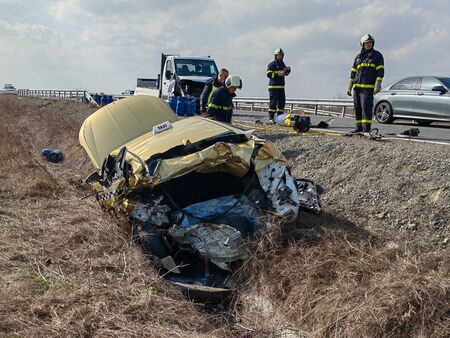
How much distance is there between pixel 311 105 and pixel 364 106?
1199cm

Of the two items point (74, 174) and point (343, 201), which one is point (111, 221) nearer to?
point (343, 201)

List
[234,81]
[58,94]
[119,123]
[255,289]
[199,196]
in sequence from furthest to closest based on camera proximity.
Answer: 1. [58,94]
2. [234,81]
3. [119,123]
4. [199,196]
5. [255,289]

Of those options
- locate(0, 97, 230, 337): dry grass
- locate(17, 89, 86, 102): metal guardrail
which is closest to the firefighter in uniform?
locate(0, 97, 230, 337): dry grass

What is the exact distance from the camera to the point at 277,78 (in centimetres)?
1054

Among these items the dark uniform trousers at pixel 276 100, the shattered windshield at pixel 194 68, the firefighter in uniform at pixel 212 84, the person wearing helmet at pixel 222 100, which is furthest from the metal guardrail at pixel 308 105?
the person wearing helmet at pixel 222 100

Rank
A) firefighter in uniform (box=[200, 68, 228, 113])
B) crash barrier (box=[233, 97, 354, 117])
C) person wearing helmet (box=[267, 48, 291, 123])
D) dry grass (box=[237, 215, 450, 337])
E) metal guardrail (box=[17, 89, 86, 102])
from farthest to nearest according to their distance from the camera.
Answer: metal guardrail (box=[17, 89, 86, 102])
crash barrier (box=[233, 97, 354, 117])
person wearing helmet (box=[267, 48, 291, 123])
firefighter in uniform (box=[200, 68, 228, 113])
dry grass (box=[237, 215, 450, 337])

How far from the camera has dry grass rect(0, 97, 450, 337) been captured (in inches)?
122

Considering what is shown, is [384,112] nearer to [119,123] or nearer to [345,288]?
[119,123]

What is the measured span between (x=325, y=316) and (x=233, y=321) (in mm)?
873

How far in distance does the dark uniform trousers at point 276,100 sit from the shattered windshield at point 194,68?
5.42 m

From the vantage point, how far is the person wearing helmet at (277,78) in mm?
10445

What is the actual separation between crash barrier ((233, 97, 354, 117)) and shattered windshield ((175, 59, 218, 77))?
4.82m

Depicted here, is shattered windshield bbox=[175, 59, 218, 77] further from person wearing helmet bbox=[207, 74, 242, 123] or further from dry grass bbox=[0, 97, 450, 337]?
dry grass bbox=[0, 97, 450, 337]

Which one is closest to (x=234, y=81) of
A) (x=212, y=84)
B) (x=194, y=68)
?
(x=212, y=84)
